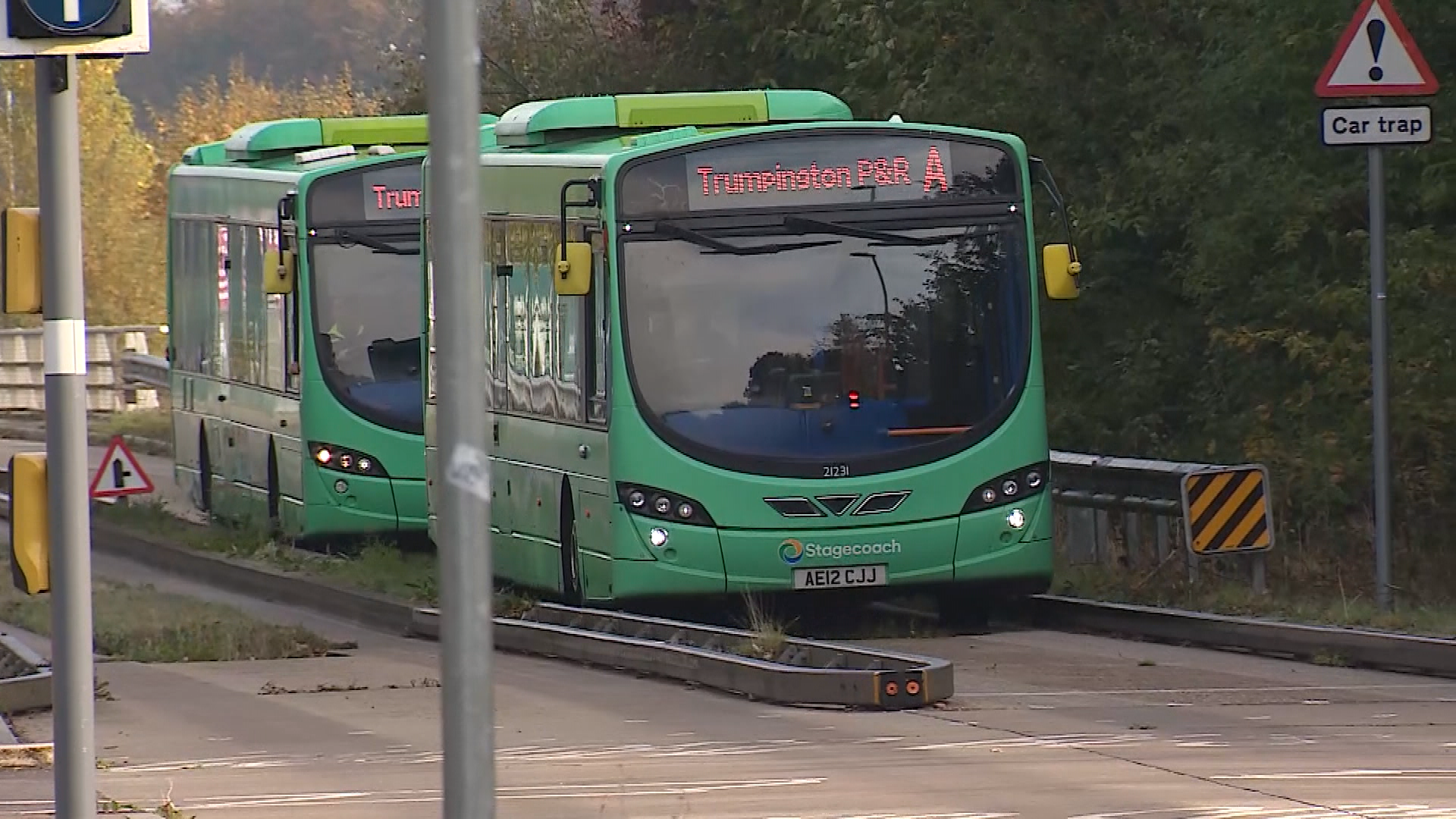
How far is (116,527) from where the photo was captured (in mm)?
26188

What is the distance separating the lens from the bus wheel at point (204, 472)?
89.3ft

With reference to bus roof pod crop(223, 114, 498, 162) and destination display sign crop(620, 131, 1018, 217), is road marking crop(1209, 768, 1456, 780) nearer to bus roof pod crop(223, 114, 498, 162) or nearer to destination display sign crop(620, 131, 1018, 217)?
destination display sign crop(620, 131, 1018, 217)

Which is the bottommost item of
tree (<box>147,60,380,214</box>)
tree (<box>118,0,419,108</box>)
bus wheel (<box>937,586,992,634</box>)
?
bus wheel (<box>937,586,992,634</box>)

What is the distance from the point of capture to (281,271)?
23.1 meters

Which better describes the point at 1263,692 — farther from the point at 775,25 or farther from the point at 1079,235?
the point at 775,25

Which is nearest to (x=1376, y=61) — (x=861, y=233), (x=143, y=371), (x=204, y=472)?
(x=861, y=233)

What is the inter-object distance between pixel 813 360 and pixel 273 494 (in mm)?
9252

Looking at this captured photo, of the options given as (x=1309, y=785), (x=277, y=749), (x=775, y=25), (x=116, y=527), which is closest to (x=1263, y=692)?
(x=1309, y=785)

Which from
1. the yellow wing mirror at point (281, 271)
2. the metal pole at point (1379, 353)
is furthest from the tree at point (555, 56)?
the metal pole at point (1379, 353)

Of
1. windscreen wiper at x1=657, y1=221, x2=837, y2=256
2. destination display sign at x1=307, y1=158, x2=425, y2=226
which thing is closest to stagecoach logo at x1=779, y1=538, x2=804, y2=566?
windscreen wiper at x1=657, y1=221, x2=837, y2=256

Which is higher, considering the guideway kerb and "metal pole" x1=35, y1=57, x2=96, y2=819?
"metal pole" x1=35, y1=57, x2=96, y2=819

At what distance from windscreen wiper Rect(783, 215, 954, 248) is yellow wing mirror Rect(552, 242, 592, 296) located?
113 cm

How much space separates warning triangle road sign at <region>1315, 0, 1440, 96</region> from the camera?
583 inches

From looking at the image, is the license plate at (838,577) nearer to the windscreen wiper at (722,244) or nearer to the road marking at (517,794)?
the windscreen wiper at (722,244)
